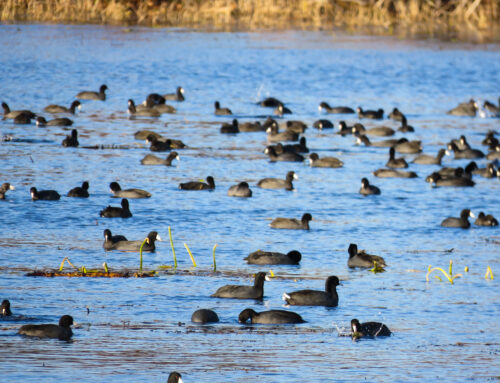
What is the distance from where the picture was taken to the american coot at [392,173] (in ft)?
117

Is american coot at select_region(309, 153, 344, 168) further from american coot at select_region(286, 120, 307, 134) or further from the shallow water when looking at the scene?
american coot at select_region(286, 120, 307, 134)

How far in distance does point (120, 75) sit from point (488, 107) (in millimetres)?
21700

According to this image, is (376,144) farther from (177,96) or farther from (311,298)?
(311,298)

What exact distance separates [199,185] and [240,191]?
1.48 metres

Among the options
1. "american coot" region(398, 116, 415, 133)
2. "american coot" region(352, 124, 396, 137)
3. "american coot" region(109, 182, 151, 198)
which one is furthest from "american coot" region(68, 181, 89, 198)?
"american coot" region(398, 116, 415, 133)

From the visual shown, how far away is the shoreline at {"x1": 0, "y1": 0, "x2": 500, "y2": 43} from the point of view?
78188mm

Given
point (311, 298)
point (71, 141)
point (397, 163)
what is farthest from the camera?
point (71, 141)

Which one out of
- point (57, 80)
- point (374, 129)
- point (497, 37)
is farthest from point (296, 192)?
point (497, 37)

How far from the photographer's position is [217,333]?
1741 cm

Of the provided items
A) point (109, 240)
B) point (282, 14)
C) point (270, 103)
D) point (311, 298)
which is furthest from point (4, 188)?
point (282, 14)

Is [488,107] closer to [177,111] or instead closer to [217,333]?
[177,111]

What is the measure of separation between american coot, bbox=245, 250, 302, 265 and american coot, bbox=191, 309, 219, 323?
15.5 ft

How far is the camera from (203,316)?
58.2ft

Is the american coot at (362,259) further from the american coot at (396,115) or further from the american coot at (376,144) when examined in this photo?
the american coot at (396,115)
